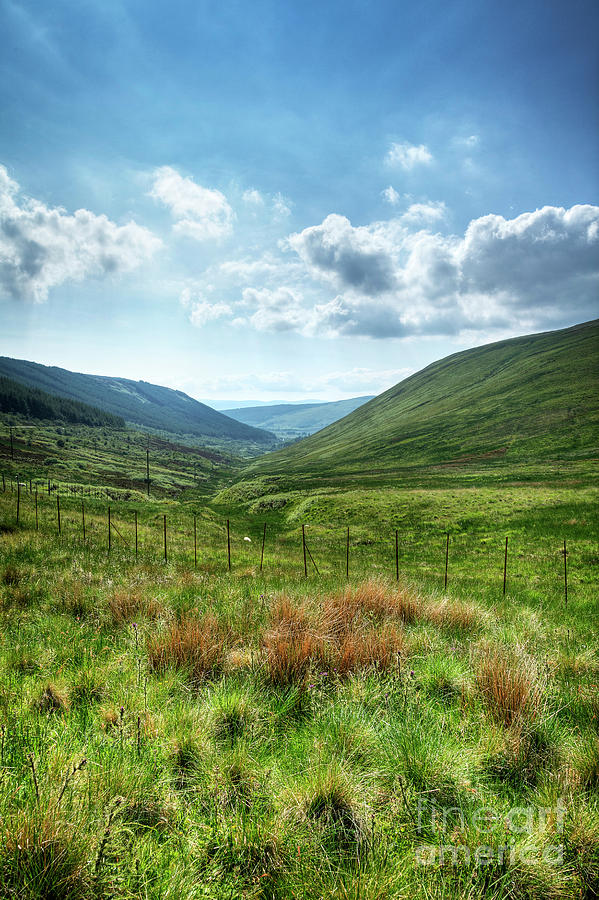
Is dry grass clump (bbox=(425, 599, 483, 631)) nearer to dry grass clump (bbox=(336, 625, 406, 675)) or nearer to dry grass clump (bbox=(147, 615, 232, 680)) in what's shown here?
dry grass clump (bbox=(336, 625, 406, 675))

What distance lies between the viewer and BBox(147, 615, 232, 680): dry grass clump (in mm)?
4578

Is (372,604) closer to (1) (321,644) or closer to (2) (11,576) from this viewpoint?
(1) (321,644)

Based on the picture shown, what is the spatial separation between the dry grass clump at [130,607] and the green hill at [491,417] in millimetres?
78611

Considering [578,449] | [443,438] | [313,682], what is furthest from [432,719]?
[443,438]

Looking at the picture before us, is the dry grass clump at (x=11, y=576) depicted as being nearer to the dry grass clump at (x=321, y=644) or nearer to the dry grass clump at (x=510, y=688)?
the dry grass clump at (x=321, y=644)

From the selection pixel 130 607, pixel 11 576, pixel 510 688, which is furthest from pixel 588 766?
pixel 11 576

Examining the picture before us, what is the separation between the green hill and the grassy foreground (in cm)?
7683

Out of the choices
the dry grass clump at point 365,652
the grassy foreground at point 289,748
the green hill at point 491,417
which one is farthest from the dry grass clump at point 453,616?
the green hill at point 491,417

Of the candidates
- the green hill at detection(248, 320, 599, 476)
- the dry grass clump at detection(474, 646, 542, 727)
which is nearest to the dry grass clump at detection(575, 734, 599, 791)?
the dry grass clump at detection(474, 646, 542, 727)

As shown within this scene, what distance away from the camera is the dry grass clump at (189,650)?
458cm

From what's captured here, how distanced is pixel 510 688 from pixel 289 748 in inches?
97.4

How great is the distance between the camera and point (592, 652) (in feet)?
17.6

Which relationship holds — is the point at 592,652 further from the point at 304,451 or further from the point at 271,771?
the point at 304,451

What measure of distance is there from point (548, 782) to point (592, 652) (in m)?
3.37
